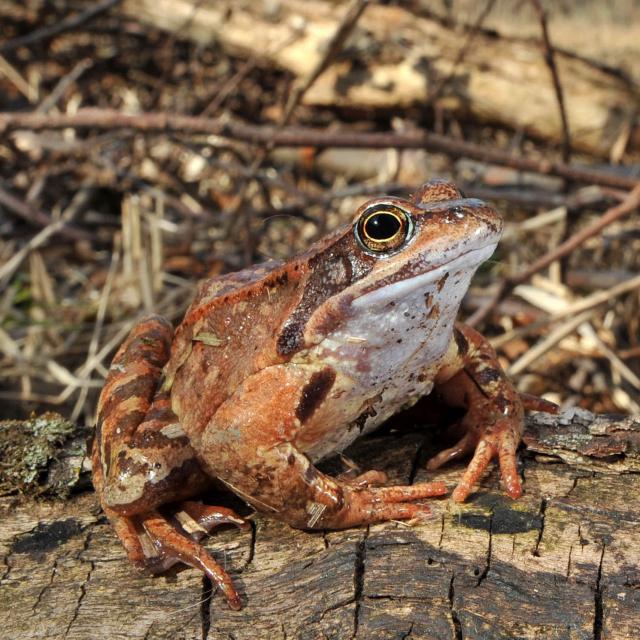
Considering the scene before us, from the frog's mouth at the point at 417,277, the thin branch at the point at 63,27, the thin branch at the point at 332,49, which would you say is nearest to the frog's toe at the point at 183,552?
the frog's mouth at the point at 417,277

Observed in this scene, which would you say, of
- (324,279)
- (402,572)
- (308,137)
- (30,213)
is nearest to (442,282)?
(324,279)

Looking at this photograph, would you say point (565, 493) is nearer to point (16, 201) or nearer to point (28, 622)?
point (28, 622)

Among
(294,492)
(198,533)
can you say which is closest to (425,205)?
(294,492)

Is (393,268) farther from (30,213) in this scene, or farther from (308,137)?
(30,213)

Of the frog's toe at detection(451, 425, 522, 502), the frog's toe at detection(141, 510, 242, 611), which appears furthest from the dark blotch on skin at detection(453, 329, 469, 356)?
the frog's toe at detection(141, 510, 242, 611)

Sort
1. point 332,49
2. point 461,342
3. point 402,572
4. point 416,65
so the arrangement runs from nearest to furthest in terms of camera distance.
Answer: point 402,572 → point 461,342 → point 332,49 → point 416,65

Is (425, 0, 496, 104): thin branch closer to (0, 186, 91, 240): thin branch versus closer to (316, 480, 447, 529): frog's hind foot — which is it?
(0, 186, 91, 240): thin branch
